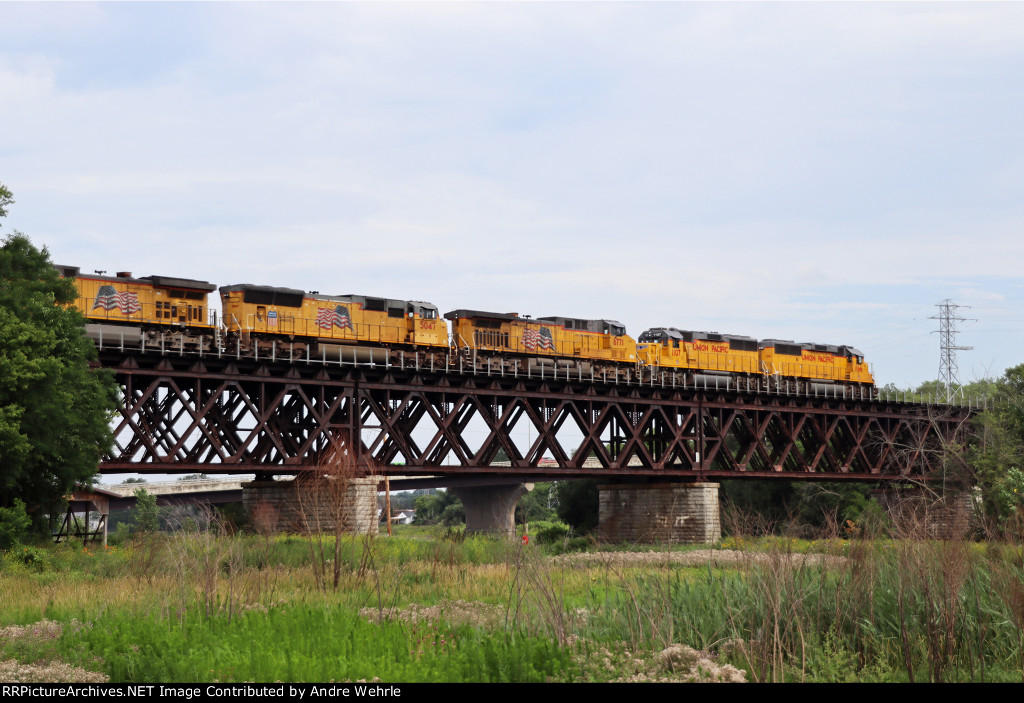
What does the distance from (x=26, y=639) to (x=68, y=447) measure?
27.9 metres

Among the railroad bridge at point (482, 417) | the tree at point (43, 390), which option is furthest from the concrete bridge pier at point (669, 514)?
the tree at point (43, 390)

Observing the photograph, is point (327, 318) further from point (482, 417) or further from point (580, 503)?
point (580, 503)

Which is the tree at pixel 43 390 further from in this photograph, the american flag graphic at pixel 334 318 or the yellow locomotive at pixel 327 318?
the american flag graphic at pixel 334 318

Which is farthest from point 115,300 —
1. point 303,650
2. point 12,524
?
point 303,650

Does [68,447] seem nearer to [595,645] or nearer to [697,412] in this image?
[595,645]

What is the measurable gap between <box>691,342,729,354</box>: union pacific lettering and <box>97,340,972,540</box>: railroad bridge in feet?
11.4

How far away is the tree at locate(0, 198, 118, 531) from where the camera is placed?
38969mm

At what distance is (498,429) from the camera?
6475 centimetres

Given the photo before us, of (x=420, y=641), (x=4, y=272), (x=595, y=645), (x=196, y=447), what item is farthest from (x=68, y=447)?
(x=595, y=645)

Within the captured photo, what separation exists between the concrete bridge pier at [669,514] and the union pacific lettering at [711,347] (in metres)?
11.6

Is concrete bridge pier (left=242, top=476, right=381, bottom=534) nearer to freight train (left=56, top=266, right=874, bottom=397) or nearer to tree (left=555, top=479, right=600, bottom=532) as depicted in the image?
freight train (left=56, top=266, right=874, bottom=397)

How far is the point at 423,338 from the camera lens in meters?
64.2

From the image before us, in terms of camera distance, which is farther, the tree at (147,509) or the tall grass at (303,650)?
the tree at (147,509)

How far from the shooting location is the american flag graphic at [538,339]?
69.5 m
